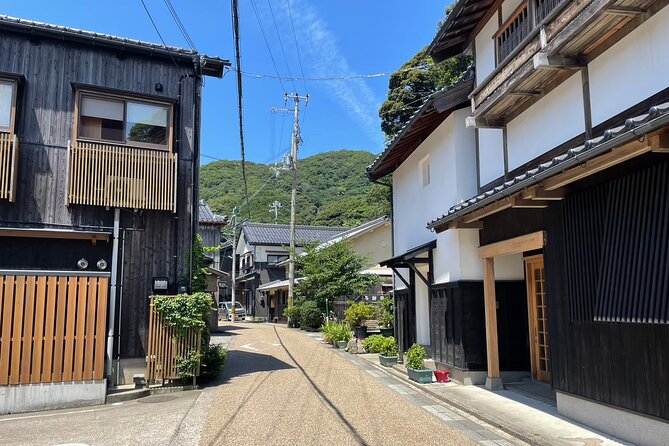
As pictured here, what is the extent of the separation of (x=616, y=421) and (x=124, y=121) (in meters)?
10.8

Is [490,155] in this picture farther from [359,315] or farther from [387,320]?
[359,315]

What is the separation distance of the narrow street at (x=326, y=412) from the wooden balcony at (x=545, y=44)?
5229 millimetres

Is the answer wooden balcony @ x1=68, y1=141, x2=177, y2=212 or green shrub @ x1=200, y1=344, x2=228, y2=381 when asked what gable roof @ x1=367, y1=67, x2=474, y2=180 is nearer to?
wooden balcony @ x1=68, y1=141, x2=177, y2=212

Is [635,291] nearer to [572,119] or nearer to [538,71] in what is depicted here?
[572,119]

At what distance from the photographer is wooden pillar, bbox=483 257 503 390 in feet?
29.6

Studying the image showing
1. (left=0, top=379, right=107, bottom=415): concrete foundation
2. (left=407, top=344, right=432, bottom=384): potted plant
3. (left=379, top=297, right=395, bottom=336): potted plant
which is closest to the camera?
(left=0, top=379, right=107, bottom=415): concrete foundation

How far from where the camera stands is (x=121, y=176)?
34.4 feet

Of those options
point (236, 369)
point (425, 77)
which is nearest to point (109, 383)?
point (236, 369)

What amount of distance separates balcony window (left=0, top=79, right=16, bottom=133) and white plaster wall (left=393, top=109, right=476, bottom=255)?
945 centimetres

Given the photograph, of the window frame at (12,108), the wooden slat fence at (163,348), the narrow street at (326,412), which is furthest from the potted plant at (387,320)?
the window frame at (12,108)

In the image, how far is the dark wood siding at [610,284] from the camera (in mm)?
5008

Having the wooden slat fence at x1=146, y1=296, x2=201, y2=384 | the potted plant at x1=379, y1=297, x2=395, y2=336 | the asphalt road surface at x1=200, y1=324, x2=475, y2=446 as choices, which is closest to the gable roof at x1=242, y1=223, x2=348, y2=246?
the potted plant at x1=379, y1=297, x2=395, y2=336

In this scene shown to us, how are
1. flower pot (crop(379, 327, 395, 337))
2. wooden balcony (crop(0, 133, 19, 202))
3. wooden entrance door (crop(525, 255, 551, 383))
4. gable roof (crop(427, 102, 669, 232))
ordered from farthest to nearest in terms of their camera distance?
flower pot (crop(379, 327, 395, 337))
wooden balcony (crop(0, 133, 19, 202))
wooden entrance door (crop(525, 255, 551, 383))
gable roof (crop(427, 102, 669, 232))

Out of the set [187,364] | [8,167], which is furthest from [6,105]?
[187,364]
